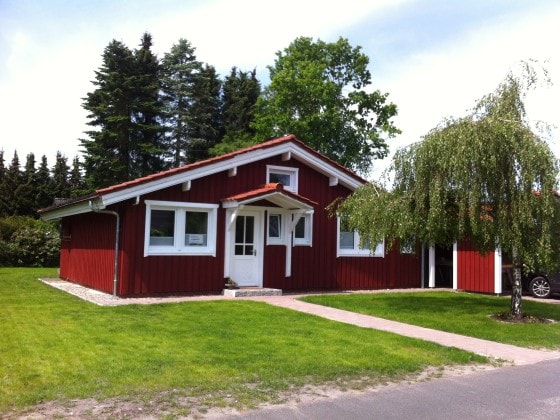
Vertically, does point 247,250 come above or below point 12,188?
below

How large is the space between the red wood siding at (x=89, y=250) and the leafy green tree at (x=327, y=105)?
20693mm

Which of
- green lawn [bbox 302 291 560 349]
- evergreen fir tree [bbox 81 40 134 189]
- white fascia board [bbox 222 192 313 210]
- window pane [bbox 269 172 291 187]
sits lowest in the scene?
green lawn [bbox 302 291 560 349]

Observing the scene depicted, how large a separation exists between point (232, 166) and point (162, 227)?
267cm

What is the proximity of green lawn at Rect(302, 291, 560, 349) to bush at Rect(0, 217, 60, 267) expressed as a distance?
Answer: 64.8 feet

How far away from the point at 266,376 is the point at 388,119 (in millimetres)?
36927

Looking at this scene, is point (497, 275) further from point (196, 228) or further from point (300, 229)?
point (196, 228)

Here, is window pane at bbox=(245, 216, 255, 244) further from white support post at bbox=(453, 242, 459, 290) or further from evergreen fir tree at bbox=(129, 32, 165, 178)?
evergreen fir tree at bbox=(129, 32, 165, 178)

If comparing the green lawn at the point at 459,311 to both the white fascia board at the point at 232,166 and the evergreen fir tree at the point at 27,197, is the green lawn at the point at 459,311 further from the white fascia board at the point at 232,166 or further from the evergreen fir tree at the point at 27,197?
the evergreen fir tree at the point at 27,197

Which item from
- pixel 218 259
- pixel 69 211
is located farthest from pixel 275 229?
pixel 69 211

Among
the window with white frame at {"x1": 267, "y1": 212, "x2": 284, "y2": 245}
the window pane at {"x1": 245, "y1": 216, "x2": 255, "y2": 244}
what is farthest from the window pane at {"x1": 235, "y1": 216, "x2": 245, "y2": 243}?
the window with white frame at {"x1": 267, "y1": 212, "x2": 284, "y2": 245}

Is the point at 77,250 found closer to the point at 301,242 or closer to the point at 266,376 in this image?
the point at 301,242

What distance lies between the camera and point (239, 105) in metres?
47.5

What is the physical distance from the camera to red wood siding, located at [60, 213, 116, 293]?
49.5 feet

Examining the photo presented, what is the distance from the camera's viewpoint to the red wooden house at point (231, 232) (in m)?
14.0
